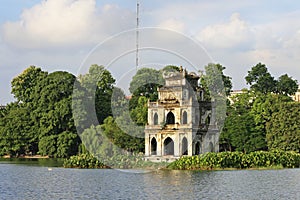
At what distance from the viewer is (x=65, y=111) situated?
190 ft

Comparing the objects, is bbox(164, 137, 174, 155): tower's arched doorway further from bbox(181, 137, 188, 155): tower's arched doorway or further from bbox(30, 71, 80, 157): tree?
bbox(30, 71, 80, 157): tree

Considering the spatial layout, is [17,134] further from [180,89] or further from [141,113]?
[180,89]

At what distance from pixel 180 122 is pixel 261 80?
24.5m

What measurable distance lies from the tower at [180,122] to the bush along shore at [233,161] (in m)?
2.88

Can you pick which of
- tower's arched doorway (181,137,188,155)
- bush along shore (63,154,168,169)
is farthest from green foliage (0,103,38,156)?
tower's arched doorway (181,137,188,155)

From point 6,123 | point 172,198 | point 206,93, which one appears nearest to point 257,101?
point 206,93

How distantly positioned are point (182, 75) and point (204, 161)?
6.86m

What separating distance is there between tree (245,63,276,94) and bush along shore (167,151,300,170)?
24714 mm

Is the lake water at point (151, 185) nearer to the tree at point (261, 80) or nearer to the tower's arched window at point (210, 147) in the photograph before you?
the tower's arched window at point (210, 147)

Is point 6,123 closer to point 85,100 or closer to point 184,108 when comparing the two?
point 85,100

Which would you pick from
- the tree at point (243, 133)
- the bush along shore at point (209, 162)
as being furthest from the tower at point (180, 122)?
the tree at point (243, 133)

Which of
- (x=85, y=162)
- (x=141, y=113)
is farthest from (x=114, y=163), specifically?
(x=141, y=113)

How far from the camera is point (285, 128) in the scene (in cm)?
4919

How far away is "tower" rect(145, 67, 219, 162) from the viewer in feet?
135
